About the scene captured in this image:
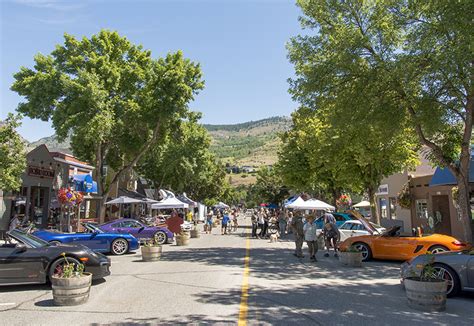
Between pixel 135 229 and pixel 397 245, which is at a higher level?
pixel 135 229

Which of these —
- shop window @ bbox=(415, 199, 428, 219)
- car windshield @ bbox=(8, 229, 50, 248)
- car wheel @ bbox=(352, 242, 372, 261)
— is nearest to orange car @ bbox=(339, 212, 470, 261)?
car wheel @ bbox=(352, 242, 372, 261)

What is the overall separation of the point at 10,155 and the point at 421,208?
78.1ft

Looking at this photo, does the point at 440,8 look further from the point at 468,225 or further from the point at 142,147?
the point at 142,147

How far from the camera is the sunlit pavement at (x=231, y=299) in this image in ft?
20.8

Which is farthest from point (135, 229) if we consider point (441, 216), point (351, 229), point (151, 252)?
point (441, 216)

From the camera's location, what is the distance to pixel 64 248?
9.04m

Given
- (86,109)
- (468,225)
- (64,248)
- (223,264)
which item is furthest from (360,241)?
(86,109)

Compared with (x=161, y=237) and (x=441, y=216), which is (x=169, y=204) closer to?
(x=161, y=237)

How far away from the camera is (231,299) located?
7.68 m

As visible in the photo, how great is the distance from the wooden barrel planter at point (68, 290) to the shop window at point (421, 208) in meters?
22.9

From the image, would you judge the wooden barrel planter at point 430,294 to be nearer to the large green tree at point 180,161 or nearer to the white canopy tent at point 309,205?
the white canopy tent at point 309,205

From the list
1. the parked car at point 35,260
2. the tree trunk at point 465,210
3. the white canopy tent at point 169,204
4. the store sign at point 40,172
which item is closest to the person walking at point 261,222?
the white canopy tent at point 169,204

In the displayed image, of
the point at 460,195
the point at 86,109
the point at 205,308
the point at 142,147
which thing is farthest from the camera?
the point at 142,147

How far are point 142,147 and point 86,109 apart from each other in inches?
216
